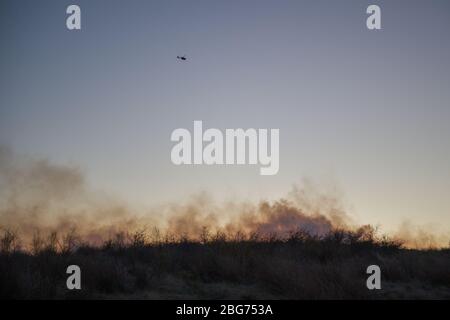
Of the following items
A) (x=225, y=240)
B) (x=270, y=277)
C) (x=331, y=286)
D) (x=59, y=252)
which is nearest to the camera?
(x=331, y=286)

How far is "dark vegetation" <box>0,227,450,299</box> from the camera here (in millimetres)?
11570

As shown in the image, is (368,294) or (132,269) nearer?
(368,294)

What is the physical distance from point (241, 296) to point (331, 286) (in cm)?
201

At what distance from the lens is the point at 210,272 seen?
13922mm

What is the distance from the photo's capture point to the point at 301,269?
13.0m

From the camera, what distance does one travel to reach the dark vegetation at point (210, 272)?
1157cm

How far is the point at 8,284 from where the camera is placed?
1083 cm

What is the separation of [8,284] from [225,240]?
7.63 meters
